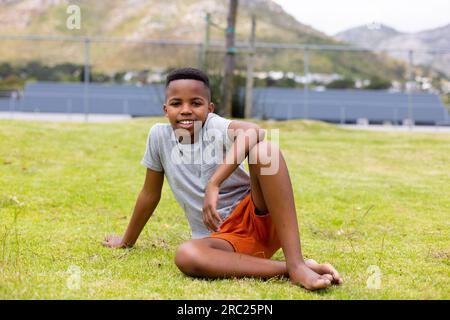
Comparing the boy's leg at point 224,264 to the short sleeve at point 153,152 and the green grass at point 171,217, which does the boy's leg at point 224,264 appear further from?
the short sleeve at point 153,152

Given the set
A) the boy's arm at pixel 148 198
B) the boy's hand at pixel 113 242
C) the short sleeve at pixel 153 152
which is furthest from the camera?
the boy's hand at pixel 113 242

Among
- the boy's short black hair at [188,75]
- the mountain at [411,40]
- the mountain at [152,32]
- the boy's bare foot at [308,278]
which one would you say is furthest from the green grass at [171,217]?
the mountain at [152,32]

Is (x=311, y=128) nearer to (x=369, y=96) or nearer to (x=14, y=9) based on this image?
(x=369, y=96)

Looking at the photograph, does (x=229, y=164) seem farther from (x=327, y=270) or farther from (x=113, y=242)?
(x=113, y=242)

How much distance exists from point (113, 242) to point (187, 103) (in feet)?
3.42

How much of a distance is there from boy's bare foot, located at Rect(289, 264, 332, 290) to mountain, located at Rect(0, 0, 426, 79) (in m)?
40.2

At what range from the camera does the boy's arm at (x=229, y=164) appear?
2.76 m

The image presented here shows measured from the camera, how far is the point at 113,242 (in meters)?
3.76

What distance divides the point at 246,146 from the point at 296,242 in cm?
44

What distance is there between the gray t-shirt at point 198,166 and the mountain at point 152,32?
39684mm

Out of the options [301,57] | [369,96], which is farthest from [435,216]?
[301,57]

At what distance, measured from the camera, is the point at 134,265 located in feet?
10.8

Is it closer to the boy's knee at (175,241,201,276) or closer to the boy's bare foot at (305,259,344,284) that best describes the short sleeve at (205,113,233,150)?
the boy's knee at (175,241,201,276)

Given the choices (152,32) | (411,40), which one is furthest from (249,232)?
(152,32)
